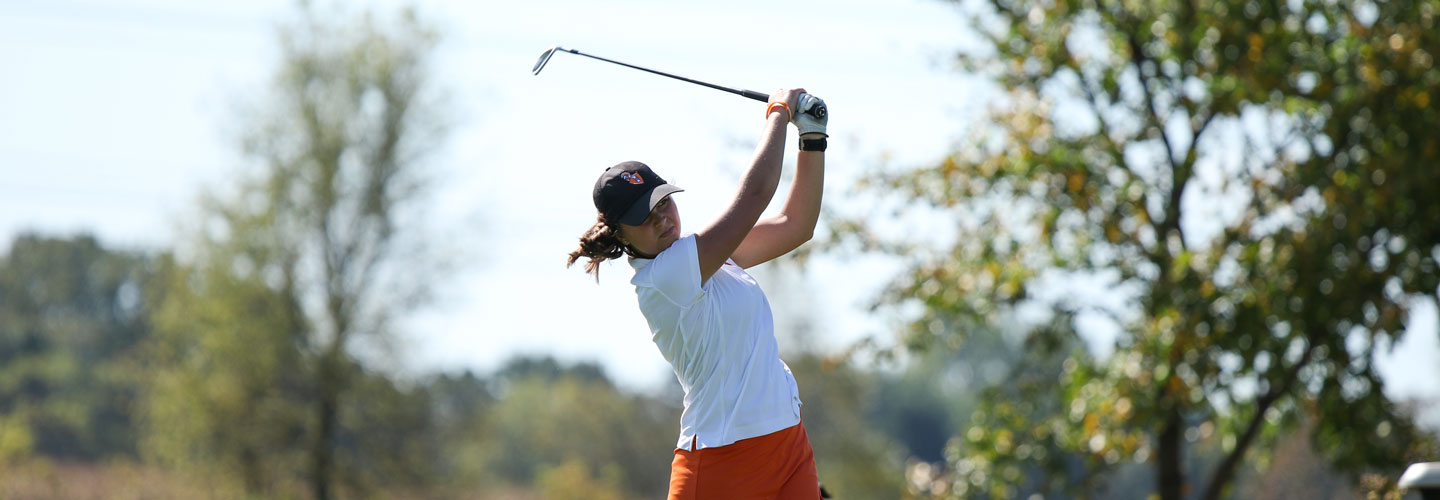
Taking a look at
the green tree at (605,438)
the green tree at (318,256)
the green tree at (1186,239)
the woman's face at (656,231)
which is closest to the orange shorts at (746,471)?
the woman's face at (656,231)

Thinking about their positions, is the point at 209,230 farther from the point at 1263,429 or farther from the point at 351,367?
the point at 1263,429

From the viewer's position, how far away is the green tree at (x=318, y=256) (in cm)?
2423

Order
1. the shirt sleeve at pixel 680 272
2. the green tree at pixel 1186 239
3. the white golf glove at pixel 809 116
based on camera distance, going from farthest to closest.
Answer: the green tree at pixel 1186 239, the white golf glove at pixel 809 116, the shirt sleeve at pixel 680 272

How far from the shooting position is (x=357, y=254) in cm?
2470

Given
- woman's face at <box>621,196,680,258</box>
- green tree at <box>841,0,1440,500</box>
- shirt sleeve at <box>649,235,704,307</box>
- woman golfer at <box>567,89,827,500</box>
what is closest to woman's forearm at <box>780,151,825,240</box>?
woman golfer at <box>567,89,827,500</box>

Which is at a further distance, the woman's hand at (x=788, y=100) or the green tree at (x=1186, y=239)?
the green tree at (x=1186, y=239)

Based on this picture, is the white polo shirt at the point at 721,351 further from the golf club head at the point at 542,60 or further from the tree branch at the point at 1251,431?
the tree branch at the point at 1251,431

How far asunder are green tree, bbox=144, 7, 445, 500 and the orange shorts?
2108 centimetres

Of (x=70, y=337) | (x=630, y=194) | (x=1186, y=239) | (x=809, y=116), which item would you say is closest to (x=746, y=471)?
(x=630, y=194)

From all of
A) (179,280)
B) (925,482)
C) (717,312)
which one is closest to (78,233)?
(179,280)

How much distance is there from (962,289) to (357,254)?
53.8 ft

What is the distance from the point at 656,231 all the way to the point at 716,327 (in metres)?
0.33

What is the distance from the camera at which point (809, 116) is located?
14.4 ft

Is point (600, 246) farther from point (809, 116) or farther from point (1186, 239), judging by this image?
point (1186, 239)
